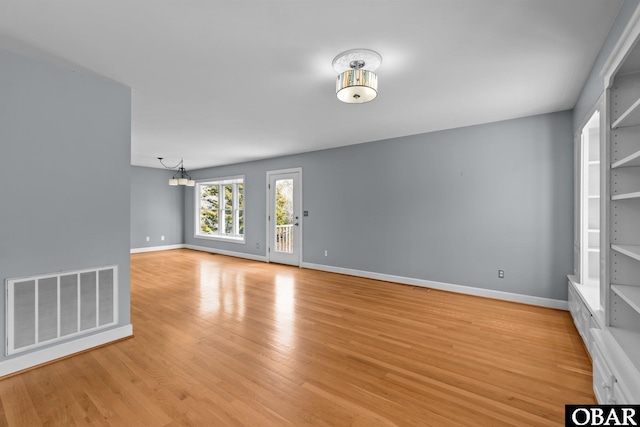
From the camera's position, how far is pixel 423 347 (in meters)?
2.52

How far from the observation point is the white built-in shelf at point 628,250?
1.42 metres

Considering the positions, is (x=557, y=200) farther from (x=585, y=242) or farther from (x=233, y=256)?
(x=233, y=256)

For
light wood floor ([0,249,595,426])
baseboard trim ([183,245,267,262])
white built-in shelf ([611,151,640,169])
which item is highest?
white built-in shelf ([611,151,640,169])

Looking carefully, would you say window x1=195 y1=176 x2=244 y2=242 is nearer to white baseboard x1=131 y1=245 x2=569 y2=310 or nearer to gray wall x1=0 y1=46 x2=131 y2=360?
white baseboard x1=131 y1=245 x2=569 y2=310

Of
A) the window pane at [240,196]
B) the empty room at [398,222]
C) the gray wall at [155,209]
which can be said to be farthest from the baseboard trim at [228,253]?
the empty room at [398,222]

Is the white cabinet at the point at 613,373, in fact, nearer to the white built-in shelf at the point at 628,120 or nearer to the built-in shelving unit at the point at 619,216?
the built-in shelving unit at the point at 619,216

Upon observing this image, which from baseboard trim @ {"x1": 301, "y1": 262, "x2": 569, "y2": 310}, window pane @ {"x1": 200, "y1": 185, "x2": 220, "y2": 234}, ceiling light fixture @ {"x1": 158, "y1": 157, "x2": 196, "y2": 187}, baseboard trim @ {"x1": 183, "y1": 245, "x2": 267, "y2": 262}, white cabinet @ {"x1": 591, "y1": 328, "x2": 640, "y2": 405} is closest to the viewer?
white cabinet @ {"x1": 591, "y1": 328, "x2": 640, "y2": 405}

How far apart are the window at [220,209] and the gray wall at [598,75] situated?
21.3ft

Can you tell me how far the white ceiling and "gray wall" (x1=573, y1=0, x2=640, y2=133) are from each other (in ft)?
0.21

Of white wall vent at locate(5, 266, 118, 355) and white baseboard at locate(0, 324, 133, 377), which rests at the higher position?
white wall vent at locate(5, 266, 118, 355)

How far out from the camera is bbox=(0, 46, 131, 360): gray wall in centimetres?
215

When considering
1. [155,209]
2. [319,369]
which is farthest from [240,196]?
[319,369]

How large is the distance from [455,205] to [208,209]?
7010mm

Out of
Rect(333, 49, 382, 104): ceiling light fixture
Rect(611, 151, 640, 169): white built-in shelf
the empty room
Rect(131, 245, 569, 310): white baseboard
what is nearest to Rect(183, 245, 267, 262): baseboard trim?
Rect(131, 245, 569, 310): white baseboard
